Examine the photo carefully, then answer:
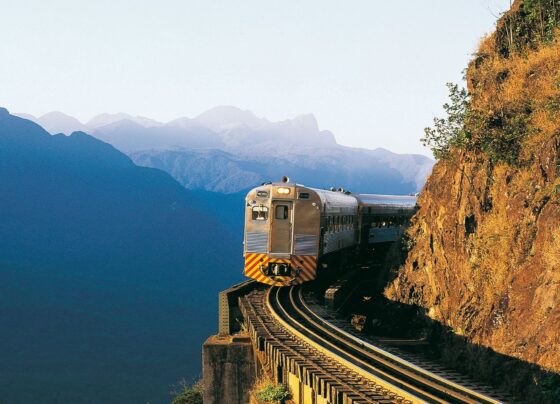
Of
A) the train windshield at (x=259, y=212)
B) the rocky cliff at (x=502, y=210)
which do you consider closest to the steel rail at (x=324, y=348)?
the train windshield at (x=259, y=212)

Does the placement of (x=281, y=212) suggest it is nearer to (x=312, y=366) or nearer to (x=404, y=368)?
(x=312, y=366)

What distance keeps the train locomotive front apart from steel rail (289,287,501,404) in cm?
439

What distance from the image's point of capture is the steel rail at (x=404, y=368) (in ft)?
41.1

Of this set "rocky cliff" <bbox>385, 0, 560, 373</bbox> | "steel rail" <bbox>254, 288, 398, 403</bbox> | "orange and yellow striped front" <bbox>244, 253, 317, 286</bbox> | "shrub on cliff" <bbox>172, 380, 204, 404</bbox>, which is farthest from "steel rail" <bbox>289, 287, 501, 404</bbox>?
"shrub on cliff" <bbox>172, 380, 204, 404</bbox>

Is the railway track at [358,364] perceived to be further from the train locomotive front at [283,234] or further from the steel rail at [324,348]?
the train locomotive front at [283,234]

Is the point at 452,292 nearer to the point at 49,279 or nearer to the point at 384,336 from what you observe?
the point at 384,336

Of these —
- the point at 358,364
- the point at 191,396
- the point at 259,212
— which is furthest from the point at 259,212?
the point at 191,396

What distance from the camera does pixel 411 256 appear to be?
28.2 m

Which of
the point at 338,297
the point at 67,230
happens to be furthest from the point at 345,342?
the point at 67,230

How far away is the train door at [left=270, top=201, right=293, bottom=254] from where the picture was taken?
2736 centimetres

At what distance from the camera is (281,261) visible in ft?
89.8

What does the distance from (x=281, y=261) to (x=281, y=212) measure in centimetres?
200

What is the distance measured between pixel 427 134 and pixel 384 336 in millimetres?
8499

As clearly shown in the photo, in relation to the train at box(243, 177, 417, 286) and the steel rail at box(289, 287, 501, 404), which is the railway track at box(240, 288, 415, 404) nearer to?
the steel rail at box(289, 287, 501, 404)
